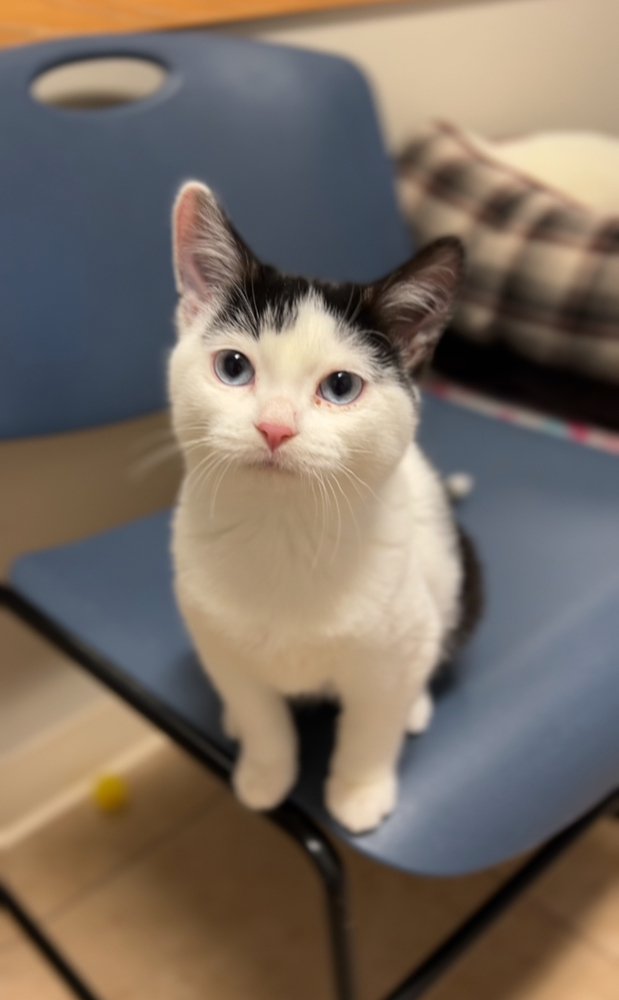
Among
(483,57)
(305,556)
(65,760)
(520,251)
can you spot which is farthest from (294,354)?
(483,57)

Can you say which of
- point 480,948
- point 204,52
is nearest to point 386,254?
point 204,52

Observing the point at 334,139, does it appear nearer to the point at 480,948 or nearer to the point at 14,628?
the point at 14,628

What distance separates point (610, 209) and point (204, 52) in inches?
26.1

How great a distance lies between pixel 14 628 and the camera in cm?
107

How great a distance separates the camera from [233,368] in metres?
0.49

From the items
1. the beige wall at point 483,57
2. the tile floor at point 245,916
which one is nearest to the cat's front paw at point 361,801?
the tile floor at point 245,916

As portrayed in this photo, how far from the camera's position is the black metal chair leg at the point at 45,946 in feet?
2.99

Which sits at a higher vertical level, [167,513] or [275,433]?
[275,433]

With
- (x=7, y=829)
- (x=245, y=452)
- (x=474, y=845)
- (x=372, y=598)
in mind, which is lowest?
(x=7, y=829)

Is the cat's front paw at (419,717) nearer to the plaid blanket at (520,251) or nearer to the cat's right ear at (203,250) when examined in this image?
the cat's right ear at (203,250)

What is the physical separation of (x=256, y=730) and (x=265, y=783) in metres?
0.04

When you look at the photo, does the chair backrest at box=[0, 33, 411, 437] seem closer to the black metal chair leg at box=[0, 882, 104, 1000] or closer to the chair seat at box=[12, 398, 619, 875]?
the chair seat at box=[12, 398, 619, 875]

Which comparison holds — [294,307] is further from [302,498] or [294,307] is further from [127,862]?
[127,862]

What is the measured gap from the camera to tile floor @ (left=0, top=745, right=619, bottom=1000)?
95 cm
